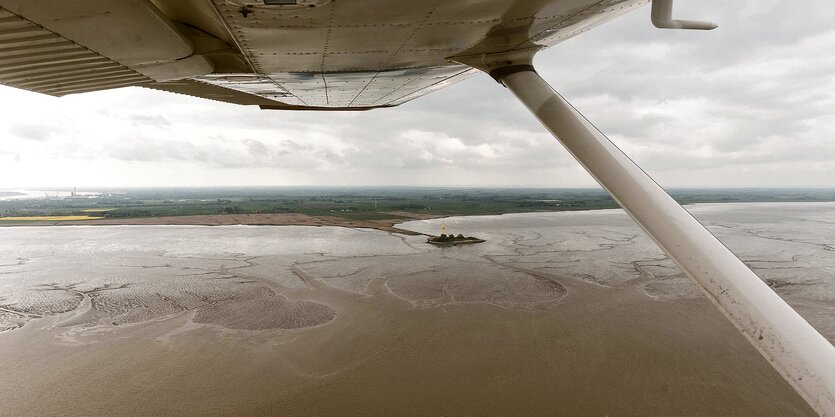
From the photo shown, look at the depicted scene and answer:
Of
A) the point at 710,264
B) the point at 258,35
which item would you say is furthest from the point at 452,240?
the point at 258,35

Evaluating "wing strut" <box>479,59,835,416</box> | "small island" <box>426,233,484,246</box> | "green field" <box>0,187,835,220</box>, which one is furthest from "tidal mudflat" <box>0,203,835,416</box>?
"green field" <box>0,187,835,220</box>

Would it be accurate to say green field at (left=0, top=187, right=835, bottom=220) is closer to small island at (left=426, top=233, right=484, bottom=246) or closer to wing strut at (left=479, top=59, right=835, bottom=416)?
small island at (left=426, top=233, right=484, bottom=246)

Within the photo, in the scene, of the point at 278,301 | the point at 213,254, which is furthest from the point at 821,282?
the point at 213,254

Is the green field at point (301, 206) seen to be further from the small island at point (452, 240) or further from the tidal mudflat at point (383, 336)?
the tidal mudflat at point (383, 336)

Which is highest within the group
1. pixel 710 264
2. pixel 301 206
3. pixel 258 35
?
pixel 258 35

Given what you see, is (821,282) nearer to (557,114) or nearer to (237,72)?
(557,114)

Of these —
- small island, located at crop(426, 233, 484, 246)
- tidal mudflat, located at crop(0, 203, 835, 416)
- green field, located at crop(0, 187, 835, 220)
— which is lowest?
tidal mudflat, located at crop(0, 203, 835, 416)

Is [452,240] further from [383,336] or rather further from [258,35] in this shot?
[258,35]
